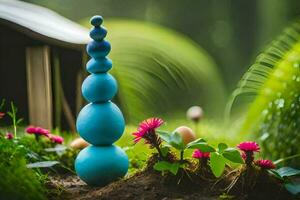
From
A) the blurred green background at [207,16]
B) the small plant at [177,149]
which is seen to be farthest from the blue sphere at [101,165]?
the blurred green background at [207,16]

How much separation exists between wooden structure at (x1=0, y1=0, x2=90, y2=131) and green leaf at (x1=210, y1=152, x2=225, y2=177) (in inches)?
29.5

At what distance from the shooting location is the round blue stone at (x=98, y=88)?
104 centimetres

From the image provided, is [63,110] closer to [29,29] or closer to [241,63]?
[29,29]

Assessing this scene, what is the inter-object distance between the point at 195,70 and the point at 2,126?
3.82ft

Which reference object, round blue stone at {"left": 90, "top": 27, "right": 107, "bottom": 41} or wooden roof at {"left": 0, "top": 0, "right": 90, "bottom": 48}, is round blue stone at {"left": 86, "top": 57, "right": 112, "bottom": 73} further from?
wooden roof at {"left": 0, "top": 0, "right": 90, "bottom": 48}

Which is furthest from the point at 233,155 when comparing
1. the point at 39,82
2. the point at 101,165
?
the point at 39,82

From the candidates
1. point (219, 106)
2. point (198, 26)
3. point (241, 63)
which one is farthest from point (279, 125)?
point (198, 26)

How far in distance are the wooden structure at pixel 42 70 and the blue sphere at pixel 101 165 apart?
1.87ft

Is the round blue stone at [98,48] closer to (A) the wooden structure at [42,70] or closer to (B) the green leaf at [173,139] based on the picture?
(B) the green leaf at [173,139]

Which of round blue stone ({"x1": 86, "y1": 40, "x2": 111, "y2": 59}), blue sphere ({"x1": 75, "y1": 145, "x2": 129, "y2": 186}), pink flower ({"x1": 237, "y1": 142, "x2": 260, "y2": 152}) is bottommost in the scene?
blue sphere ({"x1": 75, "y1": 145, "x2": 129, "y2": 186})

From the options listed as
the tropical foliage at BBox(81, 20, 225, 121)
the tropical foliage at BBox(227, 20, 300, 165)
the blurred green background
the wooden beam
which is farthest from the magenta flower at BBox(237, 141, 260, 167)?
the blurred green background

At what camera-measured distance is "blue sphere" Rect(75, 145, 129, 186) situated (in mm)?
1037

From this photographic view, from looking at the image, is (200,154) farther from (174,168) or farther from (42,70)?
(42,70)

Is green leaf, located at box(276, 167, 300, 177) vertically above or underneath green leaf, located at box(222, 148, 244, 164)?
underneath
